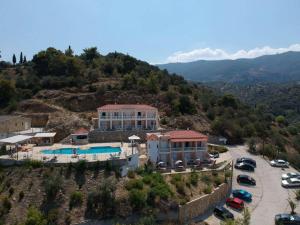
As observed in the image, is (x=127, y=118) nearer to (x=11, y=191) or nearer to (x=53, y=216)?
(x=11, y=191)

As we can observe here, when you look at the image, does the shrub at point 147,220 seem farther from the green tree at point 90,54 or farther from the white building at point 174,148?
the green tree at point 90,54

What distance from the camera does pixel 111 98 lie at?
56688 mm

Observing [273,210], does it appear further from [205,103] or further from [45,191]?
[205,103]

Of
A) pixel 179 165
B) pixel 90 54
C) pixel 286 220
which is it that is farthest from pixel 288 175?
pixel 90 54

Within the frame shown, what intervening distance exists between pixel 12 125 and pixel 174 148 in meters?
20.0

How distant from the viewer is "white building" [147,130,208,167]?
117 ft

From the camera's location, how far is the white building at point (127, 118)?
44.4 meters

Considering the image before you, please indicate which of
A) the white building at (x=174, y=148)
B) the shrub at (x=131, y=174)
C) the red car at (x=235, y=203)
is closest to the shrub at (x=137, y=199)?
the shrub at (x=131, y=174)

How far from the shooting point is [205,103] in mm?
59688

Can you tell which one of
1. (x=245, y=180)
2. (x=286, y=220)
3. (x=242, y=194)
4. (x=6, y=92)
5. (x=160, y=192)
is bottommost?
(x=286, y=220)

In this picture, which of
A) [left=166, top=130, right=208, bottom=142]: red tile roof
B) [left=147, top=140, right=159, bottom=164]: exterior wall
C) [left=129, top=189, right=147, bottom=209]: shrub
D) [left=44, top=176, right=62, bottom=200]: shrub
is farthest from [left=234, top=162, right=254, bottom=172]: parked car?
[left=44, top=176, right=62, bottom=200]: shrub

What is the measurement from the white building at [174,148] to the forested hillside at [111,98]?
11.6 metres

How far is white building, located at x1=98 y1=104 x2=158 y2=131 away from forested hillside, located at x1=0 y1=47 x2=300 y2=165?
3901 mm

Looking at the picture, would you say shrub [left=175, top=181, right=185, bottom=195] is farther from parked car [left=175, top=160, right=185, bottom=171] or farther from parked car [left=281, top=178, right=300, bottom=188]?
parked car [left=281, top=178, right=300, bottom=188]
